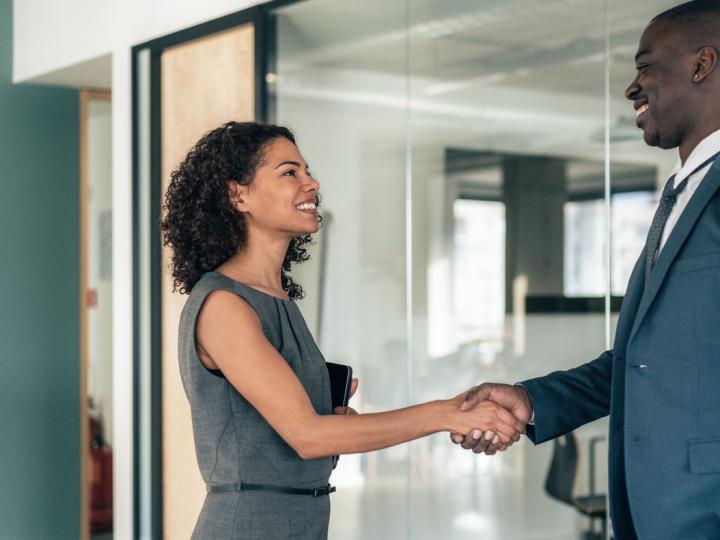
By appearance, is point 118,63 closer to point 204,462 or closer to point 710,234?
point 204,462

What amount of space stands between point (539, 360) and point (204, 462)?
3.88m

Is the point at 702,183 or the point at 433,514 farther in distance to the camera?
the point at 433,514

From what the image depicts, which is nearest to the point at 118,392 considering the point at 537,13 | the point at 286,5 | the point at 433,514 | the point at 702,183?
the point at 433,514

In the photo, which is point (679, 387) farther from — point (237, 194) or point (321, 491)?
point (237, 194)

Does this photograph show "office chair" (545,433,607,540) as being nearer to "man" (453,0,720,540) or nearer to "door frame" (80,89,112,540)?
"door frame" (80,89,112,540)

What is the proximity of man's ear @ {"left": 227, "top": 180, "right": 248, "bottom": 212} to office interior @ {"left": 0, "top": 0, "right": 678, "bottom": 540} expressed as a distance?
1.78m

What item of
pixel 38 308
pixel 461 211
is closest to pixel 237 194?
pixel 461 211

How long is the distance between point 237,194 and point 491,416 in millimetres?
804

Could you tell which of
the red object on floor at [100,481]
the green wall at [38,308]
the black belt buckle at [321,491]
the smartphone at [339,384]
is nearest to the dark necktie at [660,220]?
the smartphone at [339,384]

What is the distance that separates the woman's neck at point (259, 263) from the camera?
261cm

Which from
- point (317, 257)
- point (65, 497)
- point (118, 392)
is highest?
point (317, 257)

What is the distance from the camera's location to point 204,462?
2551 millimetres

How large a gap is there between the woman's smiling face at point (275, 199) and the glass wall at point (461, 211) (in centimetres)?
186

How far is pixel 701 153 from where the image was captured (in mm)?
2438
